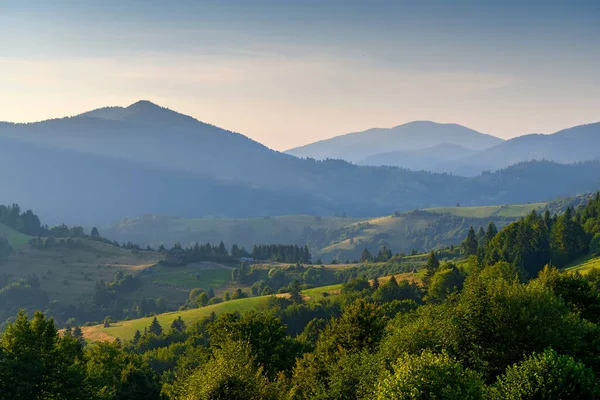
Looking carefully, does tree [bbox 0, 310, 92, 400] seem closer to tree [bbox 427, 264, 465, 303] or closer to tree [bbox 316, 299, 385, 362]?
tree [bbox 316, 299, 385, 362]

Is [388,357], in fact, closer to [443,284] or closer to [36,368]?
[36,368]

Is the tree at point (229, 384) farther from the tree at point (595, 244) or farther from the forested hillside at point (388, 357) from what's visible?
the tree at point (595, 244)

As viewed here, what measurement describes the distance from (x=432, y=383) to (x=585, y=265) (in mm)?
124332

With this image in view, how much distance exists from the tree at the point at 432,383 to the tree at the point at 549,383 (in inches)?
117

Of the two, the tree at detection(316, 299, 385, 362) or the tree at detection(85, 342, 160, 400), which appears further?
the tree at detection(316, 299, 385, 362)

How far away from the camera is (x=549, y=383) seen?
48688mm

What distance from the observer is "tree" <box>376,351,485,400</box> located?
150ft

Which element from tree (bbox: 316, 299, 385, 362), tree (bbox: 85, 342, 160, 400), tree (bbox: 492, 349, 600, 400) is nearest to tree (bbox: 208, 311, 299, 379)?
tree (bbox: 316, 299, 385, 362)

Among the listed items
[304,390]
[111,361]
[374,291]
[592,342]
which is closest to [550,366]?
[592,342]

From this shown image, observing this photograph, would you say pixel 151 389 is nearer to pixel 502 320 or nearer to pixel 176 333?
pixel 502 320

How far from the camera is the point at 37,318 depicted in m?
64.2

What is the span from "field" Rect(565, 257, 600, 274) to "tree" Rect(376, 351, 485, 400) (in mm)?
104966

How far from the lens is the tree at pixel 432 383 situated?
4572cm

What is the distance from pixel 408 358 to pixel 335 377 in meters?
13.7
